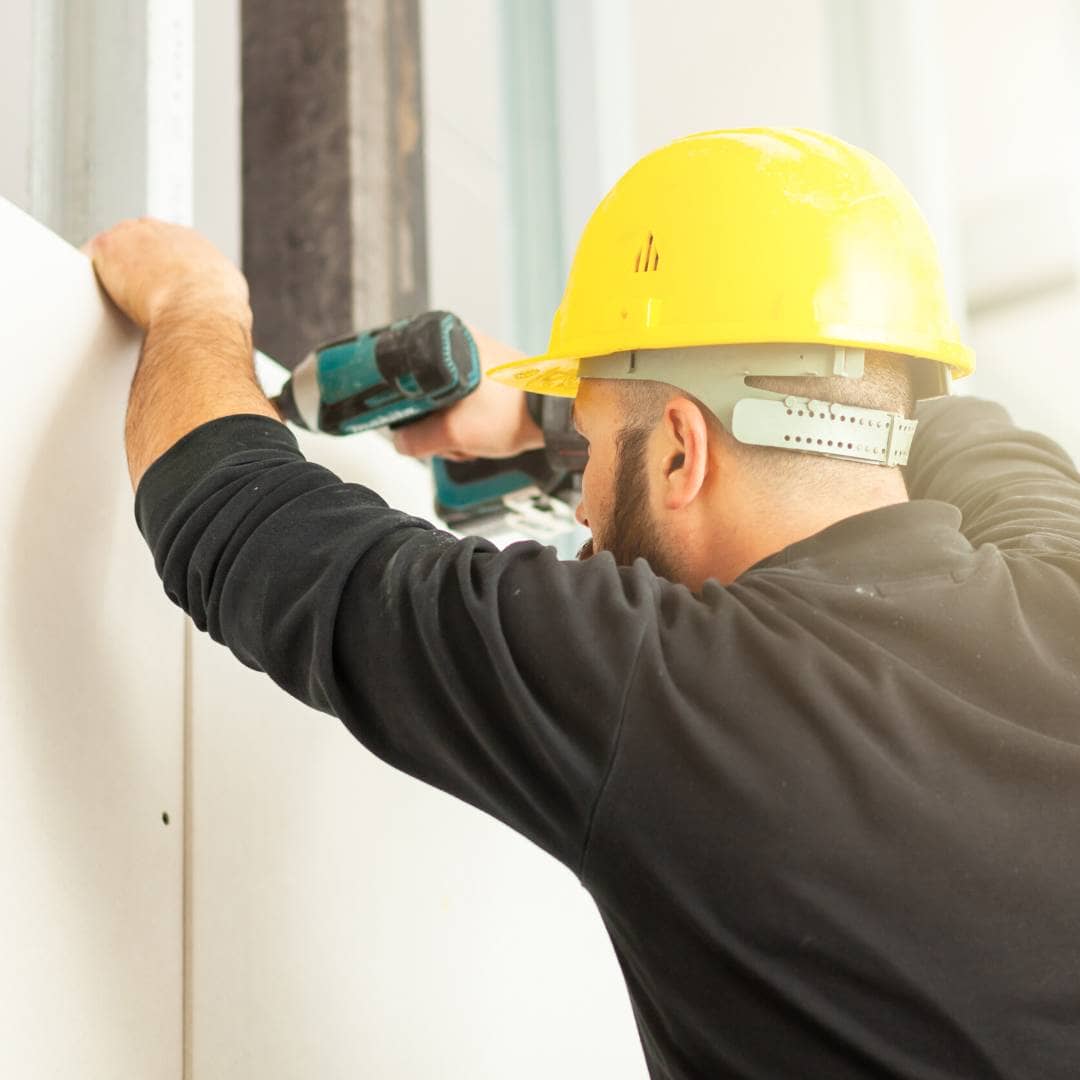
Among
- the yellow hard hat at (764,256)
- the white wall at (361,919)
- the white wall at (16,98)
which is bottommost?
the white wall at (361,919)

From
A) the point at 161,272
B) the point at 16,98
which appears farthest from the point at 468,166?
the point at 161,272

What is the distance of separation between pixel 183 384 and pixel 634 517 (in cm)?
43

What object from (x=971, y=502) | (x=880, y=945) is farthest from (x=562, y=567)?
(x=971, y=502)

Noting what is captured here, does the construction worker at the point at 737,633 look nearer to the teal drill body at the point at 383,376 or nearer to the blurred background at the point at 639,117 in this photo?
the teal drill body at the point at 383,376

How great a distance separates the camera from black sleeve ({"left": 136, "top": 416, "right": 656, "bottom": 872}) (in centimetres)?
82

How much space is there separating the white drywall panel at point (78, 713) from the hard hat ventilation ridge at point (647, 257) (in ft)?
1.61

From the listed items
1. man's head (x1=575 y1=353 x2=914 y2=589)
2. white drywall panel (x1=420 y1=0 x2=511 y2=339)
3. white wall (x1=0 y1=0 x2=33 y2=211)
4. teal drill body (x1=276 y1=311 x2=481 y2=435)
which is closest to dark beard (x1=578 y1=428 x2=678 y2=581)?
man's head (x1=575 y1=353 x2=914 y2=589)

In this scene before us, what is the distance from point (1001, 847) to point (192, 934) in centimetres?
70

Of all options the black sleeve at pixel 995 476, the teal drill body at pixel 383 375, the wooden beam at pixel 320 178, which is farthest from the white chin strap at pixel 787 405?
the wooden beam at pixel 320 178

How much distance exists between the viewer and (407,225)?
219cm

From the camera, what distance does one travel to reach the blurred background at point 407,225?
1.10 m

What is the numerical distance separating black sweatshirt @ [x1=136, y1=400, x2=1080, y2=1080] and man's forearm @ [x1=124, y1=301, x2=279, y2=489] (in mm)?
68

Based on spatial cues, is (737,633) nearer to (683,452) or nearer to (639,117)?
(683,452)

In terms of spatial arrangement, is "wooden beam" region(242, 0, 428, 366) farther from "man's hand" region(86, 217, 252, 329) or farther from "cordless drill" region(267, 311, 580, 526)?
"man's hand" region(86, 217, 252, 329)
